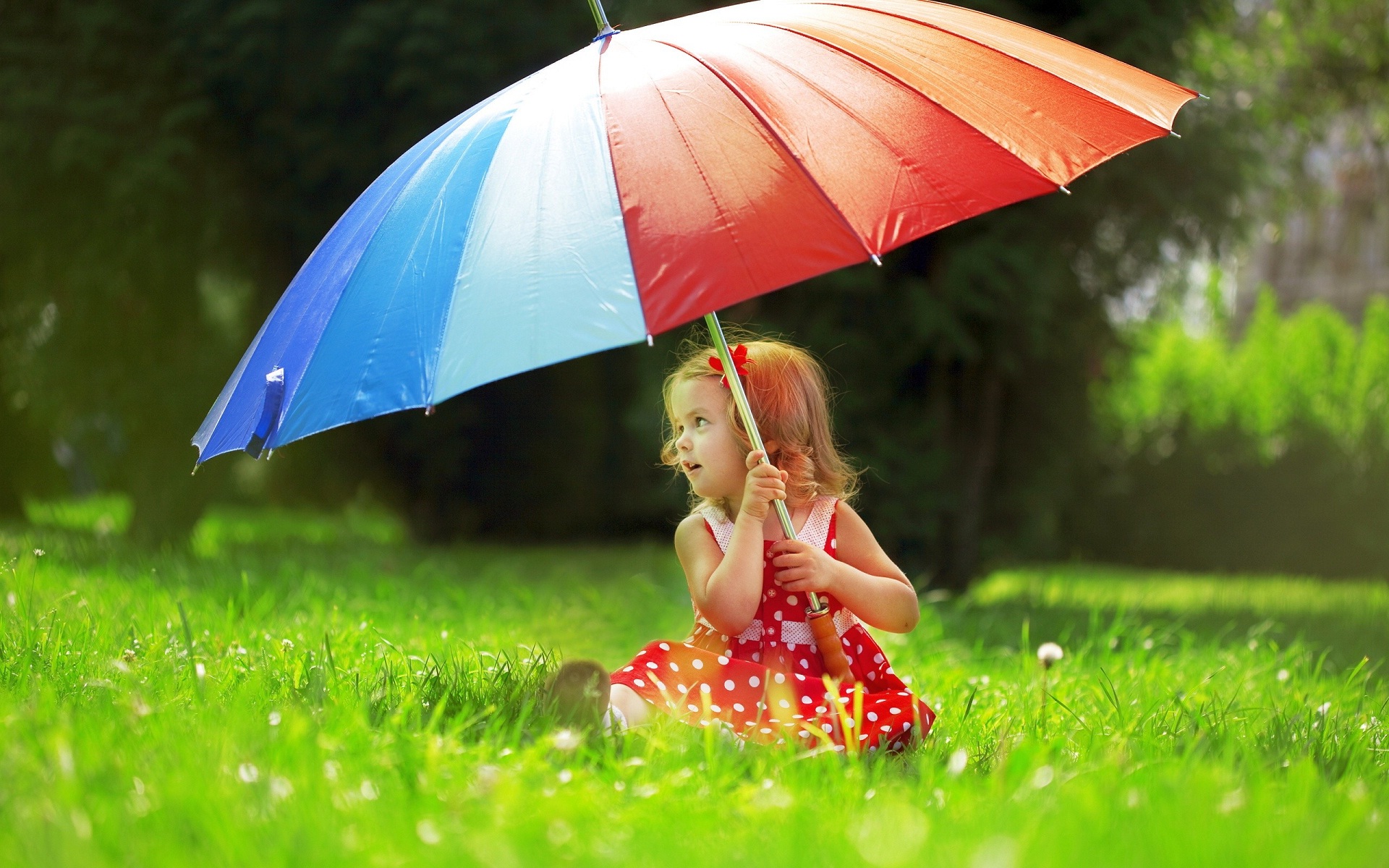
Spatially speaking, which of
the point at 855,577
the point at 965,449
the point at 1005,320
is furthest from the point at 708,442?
the point at 965,449

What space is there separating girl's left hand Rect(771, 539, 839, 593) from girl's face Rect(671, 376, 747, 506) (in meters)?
0.24

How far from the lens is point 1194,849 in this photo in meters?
1.82

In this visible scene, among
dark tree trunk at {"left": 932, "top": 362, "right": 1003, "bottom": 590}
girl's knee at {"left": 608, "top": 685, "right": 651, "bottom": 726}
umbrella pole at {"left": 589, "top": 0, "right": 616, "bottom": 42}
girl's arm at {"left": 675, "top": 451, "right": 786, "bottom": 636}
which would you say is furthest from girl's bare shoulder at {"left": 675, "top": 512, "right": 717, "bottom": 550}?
dark tree trunk at {"left": 932, "top": 362, "right": 1003, "bottom": 590}

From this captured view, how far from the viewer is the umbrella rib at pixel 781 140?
2293 millimetres

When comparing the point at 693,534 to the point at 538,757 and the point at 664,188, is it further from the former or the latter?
the point at 664,188

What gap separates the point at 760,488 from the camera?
2.76 m

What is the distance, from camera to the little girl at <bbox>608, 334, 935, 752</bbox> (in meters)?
2.71

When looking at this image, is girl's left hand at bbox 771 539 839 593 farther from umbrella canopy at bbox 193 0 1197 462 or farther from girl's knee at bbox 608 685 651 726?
umbrella canopy at bbox 193 0 1197 462

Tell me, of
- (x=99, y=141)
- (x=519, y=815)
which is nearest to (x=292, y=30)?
(x=99, y=141)

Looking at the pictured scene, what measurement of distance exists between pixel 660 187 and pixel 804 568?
0.95m

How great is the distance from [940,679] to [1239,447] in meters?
8.71

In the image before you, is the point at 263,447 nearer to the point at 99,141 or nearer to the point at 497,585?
the point at 497,585

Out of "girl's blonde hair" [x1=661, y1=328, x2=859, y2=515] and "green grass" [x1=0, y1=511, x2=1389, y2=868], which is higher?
"girl's blonde hair" [x1=661, y1=328, x2=859, y2=515]

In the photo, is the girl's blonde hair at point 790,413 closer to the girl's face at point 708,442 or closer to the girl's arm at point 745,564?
the girl's face at point 708,442
